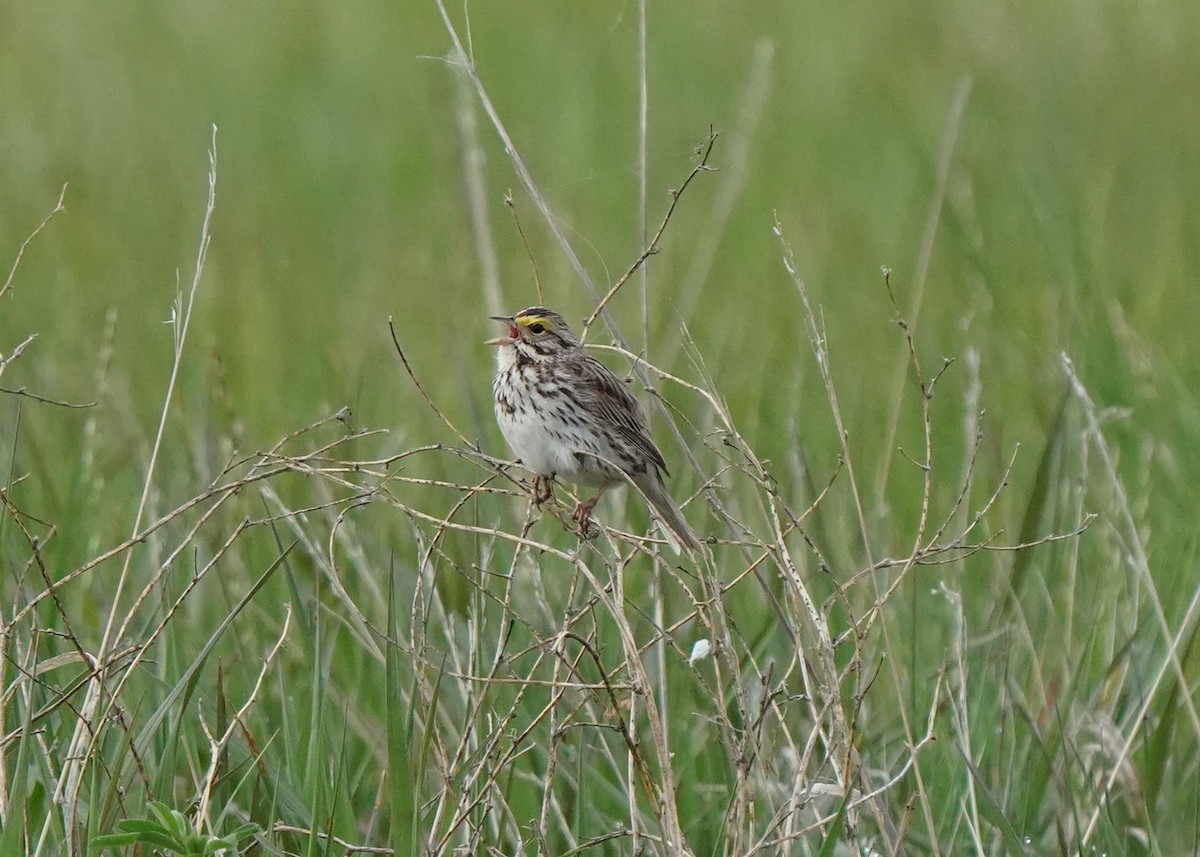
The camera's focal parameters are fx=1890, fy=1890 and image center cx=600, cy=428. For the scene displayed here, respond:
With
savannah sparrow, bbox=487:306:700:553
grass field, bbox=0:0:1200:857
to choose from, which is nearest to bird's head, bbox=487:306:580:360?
savannah sparrow, bbox=487:306:700:553

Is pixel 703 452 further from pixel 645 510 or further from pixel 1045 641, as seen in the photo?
pixel 1045 641

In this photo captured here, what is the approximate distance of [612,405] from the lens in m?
6.21

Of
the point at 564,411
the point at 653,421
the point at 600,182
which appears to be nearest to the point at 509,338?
the point at 564,411

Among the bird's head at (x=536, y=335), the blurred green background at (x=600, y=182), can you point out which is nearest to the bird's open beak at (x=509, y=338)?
the bird's head at (x=536, y=335)

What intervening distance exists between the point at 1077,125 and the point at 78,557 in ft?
28.0

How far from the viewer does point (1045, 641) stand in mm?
5586

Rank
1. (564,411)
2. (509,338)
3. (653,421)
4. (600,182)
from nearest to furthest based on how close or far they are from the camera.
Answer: (564,411)
(509,338)
(653,421)
(600,182)

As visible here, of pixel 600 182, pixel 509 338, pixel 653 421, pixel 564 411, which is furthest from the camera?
pixel 600 182

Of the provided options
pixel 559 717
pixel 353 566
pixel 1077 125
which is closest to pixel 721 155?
pixel 1077 125

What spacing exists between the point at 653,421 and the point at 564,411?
1470 mm

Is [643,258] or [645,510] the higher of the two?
[643,258]

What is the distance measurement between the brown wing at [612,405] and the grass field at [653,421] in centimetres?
25

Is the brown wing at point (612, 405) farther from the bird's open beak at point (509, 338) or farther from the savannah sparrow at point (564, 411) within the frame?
the bird's open beak at point (509, 338)

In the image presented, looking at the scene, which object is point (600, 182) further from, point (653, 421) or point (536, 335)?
point (536, 335)
